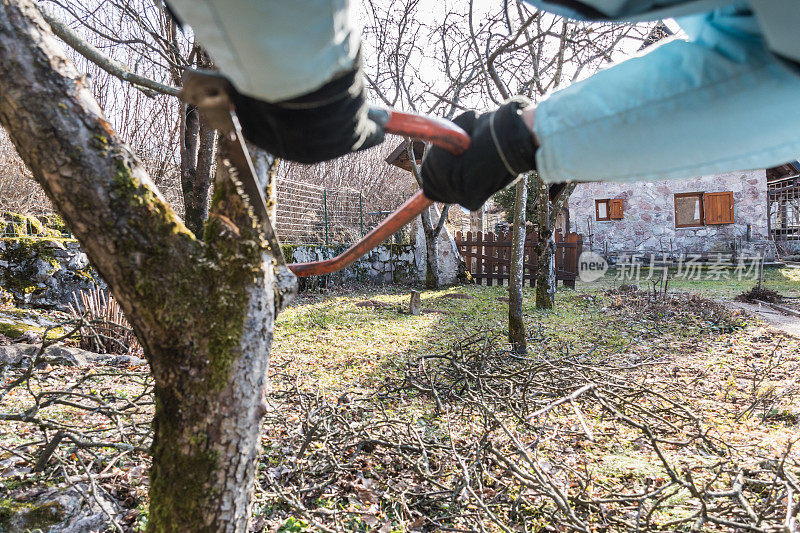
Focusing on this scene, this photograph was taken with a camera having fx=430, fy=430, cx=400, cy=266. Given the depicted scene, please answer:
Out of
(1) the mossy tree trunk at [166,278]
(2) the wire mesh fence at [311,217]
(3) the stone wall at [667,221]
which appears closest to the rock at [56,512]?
(1) the mossy tree trunk at [166,278]

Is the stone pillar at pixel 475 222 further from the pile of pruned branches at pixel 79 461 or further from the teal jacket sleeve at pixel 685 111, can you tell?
the teal jacket sleeve at pixel 685 111

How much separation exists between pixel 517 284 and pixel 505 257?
694 centimetres

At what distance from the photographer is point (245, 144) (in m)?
1.10

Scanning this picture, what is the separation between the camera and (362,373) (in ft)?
14.4

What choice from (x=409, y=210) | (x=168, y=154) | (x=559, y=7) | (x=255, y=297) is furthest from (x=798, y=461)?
(x=168, y=154)

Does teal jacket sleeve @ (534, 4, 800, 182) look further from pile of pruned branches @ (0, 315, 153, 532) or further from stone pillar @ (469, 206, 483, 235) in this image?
stone pillar @ (469, 206, 483, 235)

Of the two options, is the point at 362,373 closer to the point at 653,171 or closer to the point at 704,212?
the point at 653,171

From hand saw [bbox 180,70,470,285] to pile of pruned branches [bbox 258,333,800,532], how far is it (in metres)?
0.86

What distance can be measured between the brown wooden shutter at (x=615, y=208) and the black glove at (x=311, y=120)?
17163 mm

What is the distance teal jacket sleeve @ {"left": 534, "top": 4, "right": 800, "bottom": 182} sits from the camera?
0.88m

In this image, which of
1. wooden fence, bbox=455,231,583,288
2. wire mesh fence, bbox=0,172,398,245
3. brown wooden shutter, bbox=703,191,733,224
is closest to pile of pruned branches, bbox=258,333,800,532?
wire mesh fence, bbox=0,172,398,245

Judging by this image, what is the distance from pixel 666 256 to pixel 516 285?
1313cm

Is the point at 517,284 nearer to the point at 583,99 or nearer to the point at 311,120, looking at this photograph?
the point at 583,99

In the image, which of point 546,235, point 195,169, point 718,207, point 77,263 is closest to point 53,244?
point 77,263
